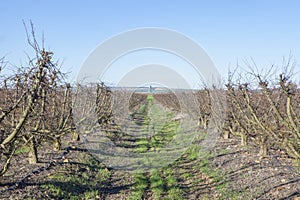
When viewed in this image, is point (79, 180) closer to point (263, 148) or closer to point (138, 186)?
point (138, 186)

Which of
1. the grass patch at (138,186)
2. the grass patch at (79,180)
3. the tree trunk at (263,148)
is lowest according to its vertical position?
the grass patch at (138,186)

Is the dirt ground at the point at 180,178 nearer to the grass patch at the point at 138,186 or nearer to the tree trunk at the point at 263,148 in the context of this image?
the grass patch at the point at 138,186

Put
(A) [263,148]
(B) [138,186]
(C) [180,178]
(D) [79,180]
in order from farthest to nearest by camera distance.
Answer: (A) [263,148], (C) [180,178], (B) [138,186], (D) [79,180]

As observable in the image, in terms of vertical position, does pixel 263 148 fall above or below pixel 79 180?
above

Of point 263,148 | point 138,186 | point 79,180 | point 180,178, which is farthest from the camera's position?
point 263,148

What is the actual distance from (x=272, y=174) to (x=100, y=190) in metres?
4.53

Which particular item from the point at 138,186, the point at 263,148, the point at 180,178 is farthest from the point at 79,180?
the point at 263,148

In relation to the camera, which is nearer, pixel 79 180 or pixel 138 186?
pixel 79 180

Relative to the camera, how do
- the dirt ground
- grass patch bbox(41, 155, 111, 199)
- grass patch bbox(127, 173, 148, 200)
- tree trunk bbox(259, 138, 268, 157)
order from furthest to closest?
tree trunk bbox(259, 138, 268, 157), grass patch bbox(127, 173, 148, 200), grass patch bbox(41, 155, 111, 199), the dirt ground

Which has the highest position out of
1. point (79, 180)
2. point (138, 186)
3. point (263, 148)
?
point (263, 148)

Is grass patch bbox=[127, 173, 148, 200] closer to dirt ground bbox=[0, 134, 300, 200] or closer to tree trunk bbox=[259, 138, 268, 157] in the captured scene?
dirt ground bbox=[0, 134, 300, 200]

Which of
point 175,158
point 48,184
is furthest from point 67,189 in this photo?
point 175,158

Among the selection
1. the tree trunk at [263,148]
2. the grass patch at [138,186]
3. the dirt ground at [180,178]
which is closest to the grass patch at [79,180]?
the dirt ground at [180,178]

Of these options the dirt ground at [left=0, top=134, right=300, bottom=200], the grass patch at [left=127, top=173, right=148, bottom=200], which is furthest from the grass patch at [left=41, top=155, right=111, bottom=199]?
the grass patch at [left=127, top=173, right=148, bottom=200]
